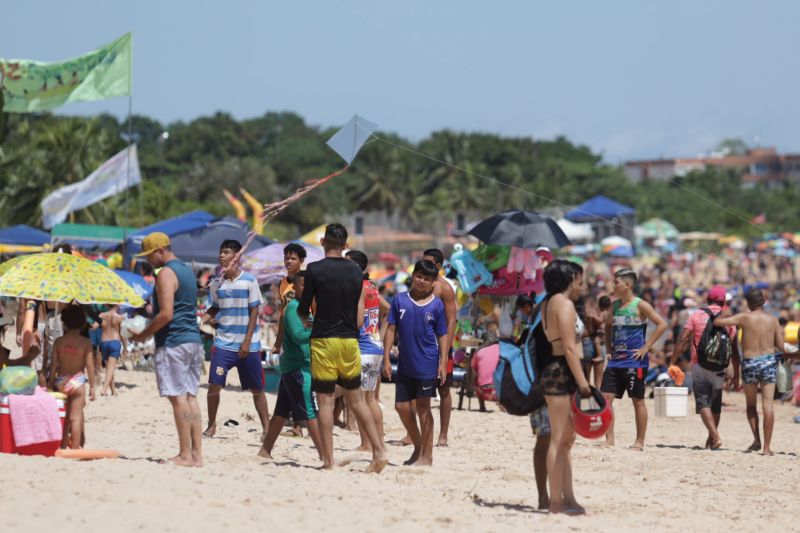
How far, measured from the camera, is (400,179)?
82.1 metres

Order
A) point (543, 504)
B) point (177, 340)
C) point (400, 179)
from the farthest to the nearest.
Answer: point (400, 179) < point (177, 340) < point (543, 504)

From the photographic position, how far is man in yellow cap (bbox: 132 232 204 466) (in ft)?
23.4

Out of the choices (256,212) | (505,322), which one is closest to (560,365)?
(505,322)

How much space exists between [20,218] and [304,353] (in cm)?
2956

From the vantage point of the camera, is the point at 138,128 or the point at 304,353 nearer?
the point at 304,353

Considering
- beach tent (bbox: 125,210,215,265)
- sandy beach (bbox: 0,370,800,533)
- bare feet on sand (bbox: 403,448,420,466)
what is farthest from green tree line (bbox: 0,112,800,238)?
bare feet on sand (bbox: 403,448,420,466)

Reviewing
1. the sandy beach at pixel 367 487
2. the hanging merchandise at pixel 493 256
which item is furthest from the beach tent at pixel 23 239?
the sandy beach at pixel 367 487

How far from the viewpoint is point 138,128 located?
116 meters

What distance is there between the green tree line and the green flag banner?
1966 centimetres

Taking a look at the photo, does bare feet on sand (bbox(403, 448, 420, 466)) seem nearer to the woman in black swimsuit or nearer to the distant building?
the woman in black swimsuit

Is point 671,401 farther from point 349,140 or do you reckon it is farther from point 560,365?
point 560,365

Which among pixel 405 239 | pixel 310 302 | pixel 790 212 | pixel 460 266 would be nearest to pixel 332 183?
pixel 405 239

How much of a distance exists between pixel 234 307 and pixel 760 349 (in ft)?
15.5

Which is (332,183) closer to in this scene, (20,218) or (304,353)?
(20,218)
